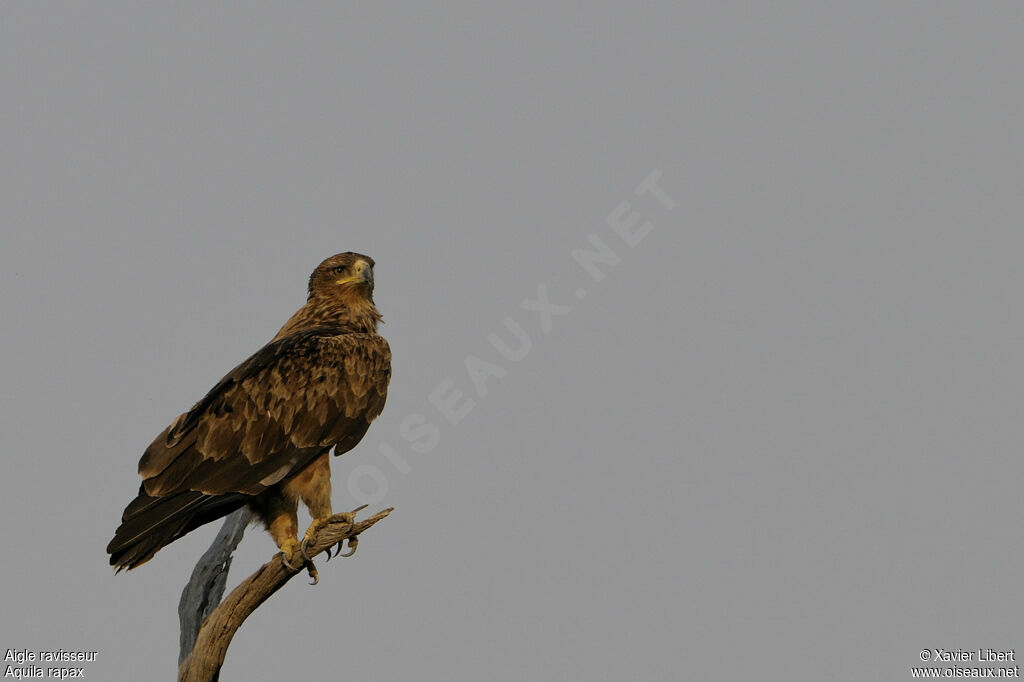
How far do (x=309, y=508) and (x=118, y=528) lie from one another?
1.49 m

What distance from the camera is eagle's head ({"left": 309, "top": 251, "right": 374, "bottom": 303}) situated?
11.6 metres

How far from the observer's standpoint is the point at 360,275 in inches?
456

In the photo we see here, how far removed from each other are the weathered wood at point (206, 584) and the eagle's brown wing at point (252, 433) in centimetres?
113

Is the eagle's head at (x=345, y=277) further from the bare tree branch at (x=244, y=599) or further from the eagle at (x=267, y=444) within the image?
the bare tree branch at (x=244, y=599)

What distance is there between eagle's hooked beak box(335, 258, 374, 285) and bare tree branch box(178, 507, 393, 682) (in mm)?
2427

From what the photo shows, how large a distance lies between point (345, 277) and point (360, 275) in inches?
6.8

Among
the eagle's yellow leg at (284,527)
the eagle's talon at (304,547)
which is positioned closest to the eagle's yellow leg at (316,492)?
the eagle's talon at (304,547)

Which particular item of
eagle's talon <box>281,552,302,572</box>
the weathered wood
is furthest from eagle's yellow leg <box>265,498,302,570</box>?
the weathered wood

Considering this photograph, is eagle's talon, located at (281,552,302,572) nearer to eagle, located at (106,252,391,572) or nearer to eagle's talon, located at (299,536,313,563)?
eagle, located at (106,252,391,572)

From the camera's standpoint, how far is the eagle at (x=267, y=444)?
9953mm

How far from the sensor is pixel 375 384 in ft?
35.4

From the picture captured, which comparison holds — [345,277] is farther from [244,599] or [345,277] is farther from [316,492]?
[244,599]

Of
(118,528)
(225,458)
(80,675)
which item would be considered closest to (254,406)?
(225,458)

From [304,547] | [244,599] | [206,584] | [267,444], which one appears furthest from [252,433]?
[206,584]
